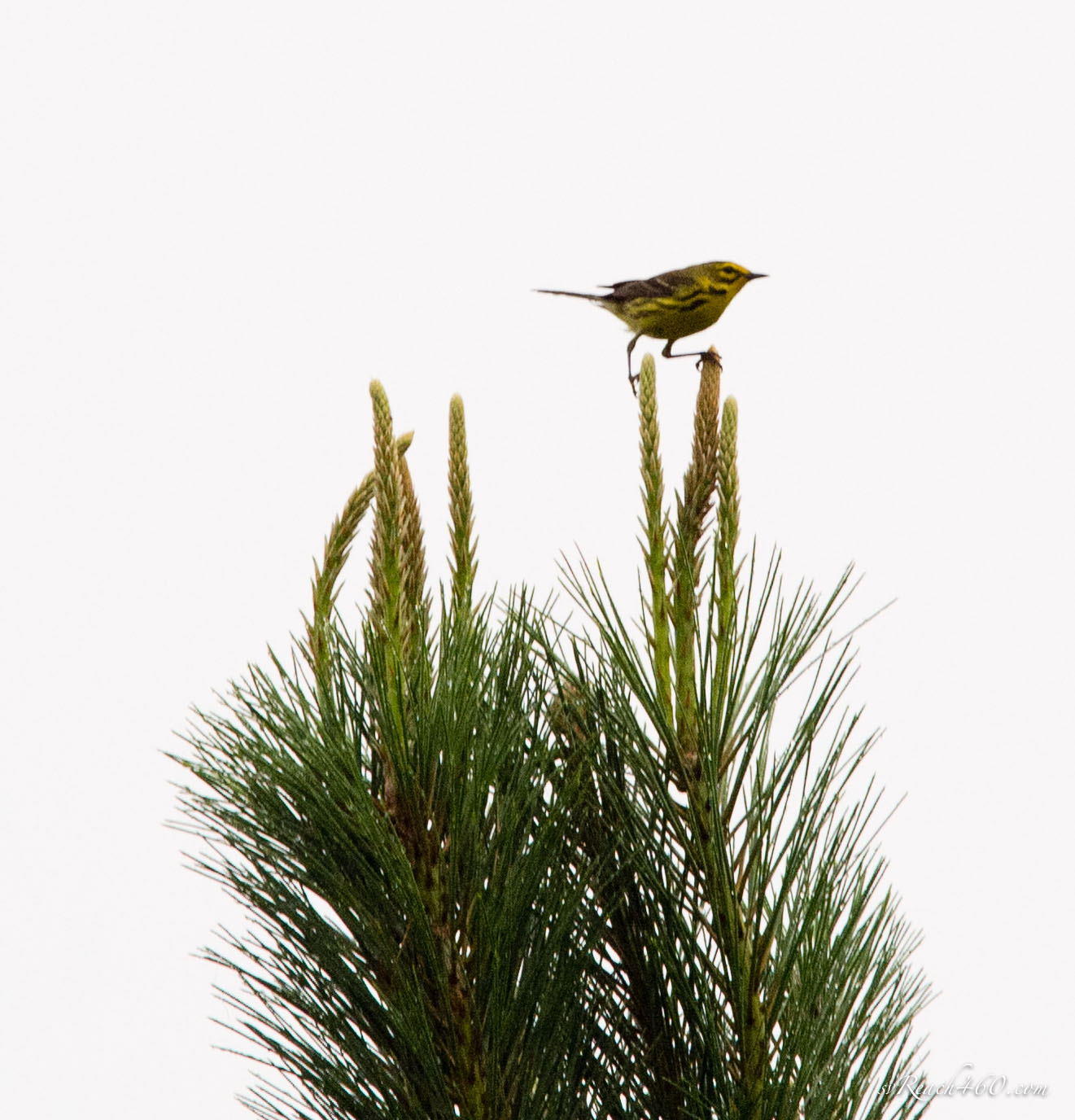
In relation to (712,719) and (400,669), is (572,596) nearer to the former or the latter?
(712,719)

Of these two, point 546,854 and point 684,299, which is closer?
point 546,854

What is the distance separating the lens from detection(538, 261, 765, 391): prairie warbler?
381 centimetres

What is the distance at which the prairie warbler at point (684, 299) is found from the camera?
3812 mm

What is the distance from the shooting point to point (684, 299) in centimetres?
385

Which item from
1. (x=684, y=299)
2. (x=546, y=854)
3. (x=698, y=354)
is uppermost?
(x=684, y=299)

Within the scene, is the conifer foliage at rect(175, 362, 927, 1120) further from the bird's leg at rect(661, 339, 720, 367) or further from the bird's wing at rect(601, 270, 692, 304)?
the bird's wing at rect(601, 270, 692, 304)

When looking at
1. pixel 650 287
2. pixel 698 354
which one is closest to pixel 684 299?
pixel 650 287

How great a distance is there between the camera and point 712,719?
1.61 meters

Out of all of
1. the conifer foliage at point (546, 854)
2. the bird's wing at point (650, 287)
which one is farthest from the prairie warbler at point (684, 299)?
the conifer foliage at point (546, 854)

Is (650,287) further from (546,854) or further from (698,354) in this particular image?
(546,854)

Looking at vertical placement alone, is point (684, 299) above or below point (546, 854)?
above

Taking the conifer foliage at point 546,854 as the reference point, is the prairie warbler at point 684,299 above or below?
above

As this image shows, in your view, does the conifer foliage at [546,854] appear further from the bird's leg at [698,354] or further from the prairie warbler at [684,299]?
the prairie warbler at [684,299]

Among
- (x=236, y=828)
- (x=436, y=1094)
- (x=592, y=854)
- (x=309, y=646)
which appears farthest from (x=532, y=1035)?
(x=309, y=646)
